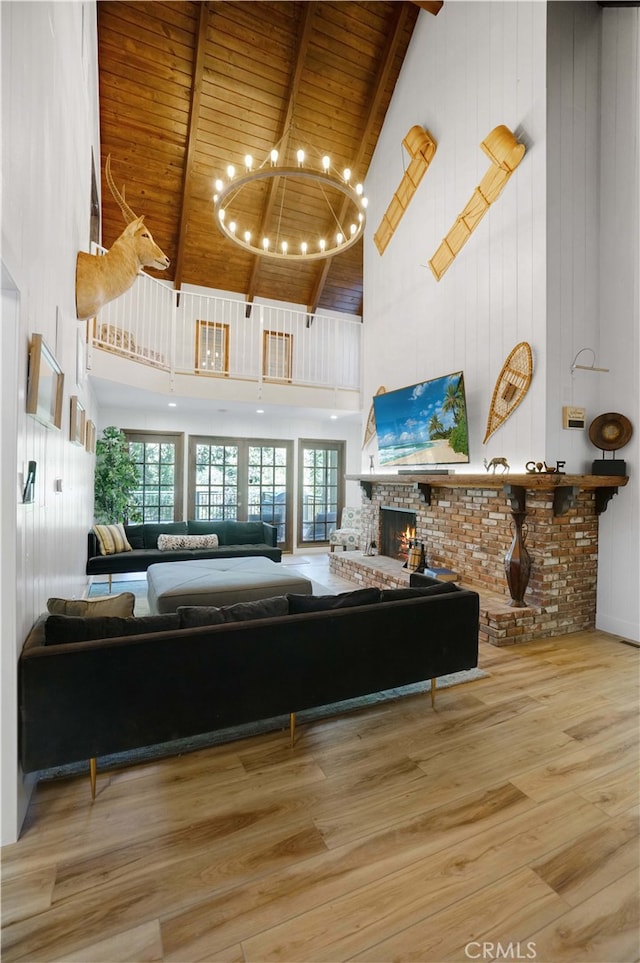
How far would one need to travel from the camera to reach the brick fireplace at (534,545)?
3.96 meters

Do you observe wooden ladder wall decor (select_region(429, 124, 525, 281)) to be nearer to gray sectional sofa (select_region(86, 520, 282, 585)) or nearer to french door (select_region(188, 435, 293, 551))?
gray sectional sofa (select_region(86, 520, 282, 585))

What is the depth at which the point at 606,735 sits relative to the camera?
2.54 metres

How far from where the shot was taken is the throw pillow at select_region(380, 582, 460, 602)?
2.75 meters

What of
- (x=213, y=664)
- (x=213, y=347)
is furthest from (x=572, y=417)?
(x=213, y=347)

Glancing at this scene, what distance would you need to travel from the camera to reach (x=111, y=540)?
5.72 m

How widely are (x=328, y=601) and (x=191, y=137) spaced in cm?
691

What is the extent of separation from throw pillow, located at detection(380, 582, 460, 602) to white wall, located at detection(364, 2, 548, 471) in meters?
1.89

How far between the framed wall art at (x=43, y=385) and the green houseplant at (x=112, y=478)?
171 inches

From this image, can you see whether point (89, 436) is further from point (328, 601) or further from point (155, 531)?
point (328, 601)

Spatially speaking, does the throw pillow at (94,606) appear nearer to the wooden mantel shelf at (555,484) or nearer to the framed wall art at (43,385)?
the framed wall art at (43,385)

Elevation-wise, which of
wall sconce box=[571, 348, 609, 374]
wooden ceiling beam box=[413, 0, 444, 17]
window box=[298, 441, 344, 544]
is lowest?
window box=[298, 441, 344, 544]

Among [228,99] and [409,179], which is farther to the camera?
[228,99]

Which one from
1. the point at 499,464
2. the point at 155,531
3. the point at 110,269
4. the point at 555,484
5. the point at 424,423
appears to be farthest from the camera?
the point at 155,531

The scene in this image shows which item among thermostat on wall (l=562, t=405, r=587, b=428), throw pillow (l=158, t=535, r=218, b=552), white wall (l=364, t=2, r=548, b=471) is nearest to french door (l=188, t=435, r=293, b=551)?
throw pillow (l=158, t=535, r=218, b=552)
